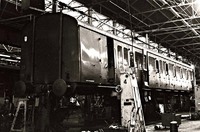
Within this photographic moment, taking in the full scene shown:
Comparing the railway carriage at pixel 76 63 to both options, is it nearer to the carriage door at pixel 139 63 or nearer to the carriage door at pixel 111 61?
the carriage door at pixel 111 61

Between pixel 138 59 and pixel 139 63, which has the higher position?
pixel 138 59

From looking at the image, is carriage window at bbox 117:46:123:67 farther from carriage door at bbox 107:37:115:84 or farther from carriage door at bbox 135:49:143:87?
carriage door at bbox 135:49:143:87

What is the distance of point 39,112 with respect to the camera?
6.41 m

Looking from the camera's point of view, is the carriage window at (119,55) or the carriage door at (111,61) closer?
the carriage door at (111,61)

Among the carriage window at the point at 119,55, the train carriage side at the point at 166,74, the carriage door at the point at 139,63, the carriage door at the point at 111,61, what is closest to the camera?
the carriage door at the point at 111,61

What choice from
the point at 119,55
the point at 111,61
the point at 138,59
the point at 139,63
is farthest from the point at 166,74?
the point at 111,61

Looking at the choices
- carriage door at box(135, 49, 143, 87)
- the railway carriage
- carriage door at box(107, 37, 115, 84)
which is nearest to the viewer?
the railway carriage

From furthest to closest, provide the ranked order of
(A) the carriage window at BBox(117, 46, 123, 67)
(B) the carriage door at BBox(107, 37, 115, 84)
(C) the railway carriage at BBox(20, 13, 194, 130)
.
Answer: (A) the carriage window at BBox(117, 46, 123, 67), (B) the carriage door at BBox(107, 37, 115, 84), (C) the railway carriage at BBox(20, 13, 194, 130)

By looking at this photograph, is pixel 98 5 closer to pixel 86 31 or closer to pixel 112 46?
pixel 112 46

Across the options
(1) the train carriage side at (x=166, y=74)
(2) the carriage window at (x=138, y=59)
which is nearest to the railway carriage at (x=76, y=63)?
(2) the carriage window at (x=138, y=59)

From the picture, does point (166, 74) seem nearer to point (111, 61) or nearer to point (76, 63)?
point (111, 61)

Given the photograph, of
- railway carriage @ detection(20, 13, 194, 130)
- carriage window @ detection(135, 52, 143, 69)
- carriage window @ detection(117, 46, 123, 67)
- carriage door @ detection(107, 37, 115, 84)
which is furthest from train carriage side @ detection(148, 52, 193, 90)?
carriage door @ detection(107, 37, 115, 84)

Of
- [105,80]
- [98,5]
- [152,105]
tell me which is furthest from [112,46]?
[98,5]

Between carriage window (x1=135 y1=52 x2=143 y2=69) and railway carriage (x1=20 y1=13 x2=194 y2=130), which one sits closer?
railway carriage (x1=20 y1=13 x2=194 y2=130)
